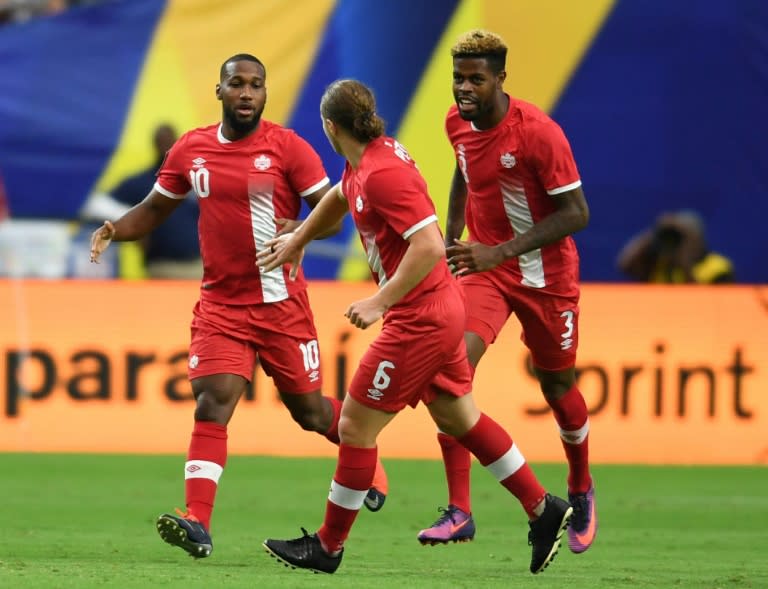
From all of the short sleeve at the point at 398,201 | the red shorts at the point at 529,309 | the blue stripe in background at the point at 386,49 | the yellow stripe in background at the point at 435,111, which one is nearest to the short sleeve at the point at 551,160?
the red shorts at the point at 529,309

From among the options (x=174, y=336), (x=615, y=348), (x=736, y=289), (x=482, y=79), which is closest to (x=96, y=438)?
(x=174, y=336)

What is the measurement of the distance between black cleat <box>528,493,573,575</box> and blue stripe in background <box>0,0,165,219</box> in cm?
930

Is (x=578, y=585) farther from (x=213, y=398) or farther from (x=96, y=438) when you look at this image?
(x=96, y=438)

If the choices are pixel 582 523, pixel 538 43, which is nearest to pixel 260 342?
pixel 582 523

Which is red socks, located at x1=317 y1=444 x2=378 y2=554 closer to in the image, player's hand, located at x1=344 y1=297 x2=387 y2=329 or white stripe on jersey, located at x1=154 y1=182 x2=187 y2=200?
player's hand, located at x1=344 y1=297 x2=387 y2=329

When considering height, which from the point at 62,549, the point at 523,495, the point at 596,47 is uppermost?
the point at 596,47

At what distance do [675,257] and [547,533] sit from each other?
7.71m

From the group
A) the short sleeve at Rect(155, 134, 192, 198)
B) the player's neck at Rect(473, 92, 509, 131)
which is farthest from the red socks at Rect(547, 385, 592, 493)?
the short sleeve at Rect(155, 134, 192, 198)

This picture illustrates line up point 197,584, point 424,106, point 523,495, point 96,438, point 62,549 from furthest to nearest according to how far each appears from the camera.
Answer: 1. point 424,106
2. point 96,438
3. point 62,549
4. point 523,495
5. point 197,584

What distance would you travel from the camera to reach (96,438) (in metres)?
13.7

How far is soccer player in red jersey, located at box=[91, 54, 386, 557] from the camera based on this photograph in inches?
346

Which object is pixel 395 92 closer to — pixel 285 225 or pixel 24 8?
pixel 24 8

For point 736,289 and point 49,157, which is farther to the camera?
point 49,157

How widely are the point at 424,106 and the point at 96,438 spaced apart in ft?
14.8
